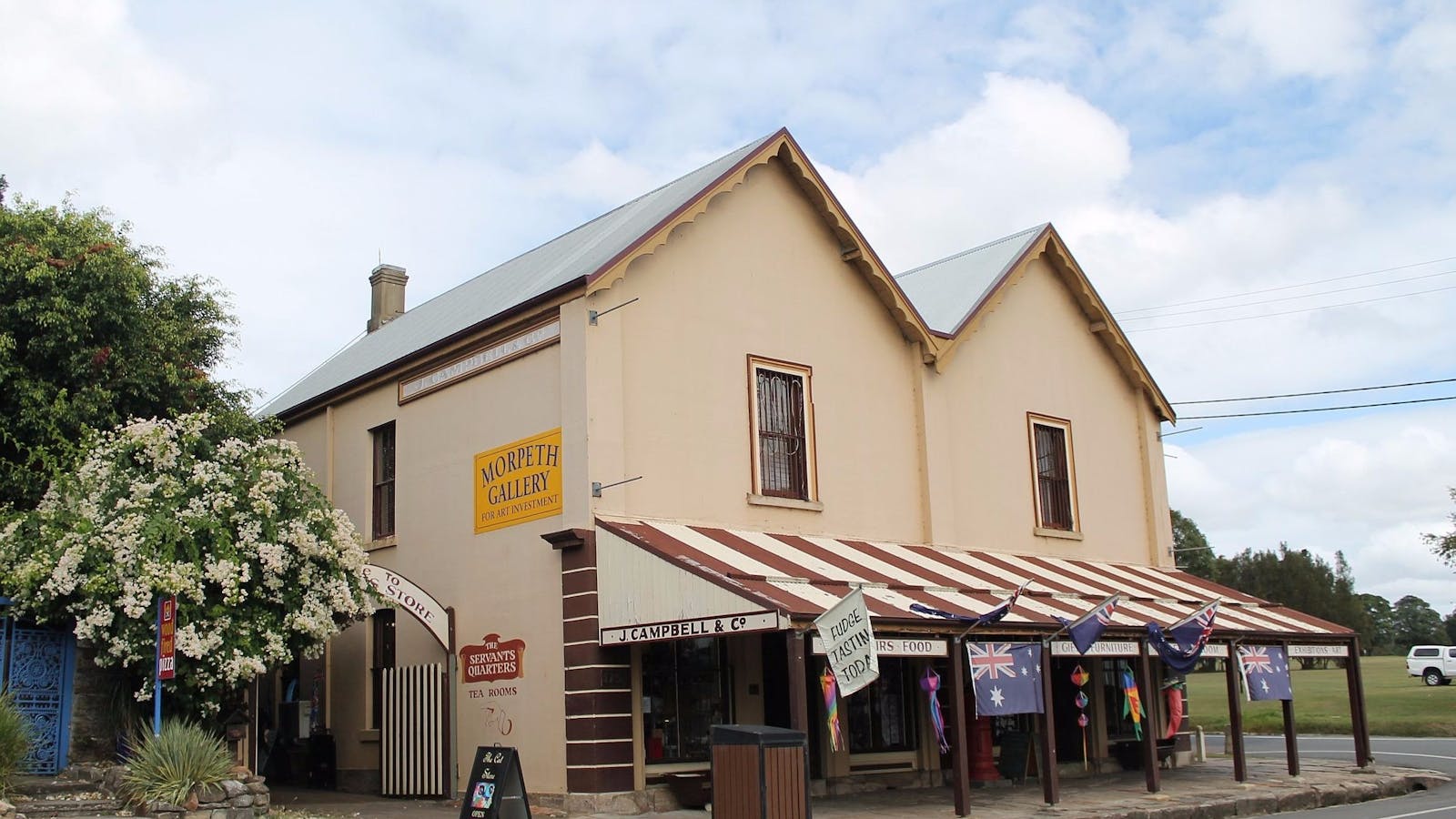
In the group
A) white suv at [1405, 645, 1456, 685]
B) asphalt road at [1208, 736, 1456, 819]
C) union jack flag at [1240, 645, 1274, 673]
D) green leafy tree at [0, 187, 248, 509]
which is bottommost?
asphalt road at [1208, 736, 1456, 819]

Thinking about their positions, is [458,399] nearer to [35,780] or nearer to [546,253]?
[546,253]

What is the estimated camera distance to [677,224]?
17.9 m

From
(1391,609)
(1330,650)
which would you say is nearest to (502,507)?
(1330,650)

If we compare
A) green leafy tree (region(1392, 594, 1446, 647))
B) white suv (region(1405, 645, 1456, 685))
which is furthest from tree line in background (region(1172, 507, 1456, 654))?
green leafy tree (region(1392, 594, 1446, 647))

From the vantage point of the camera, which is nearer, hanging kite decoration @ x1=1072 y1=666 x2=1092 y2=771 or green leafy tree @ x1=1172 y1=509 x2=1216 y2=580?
hanging kite decoration @ x1=1072 y1=666 x2=1092 y2=771

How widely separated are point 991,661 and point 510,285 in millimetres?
→ 10333

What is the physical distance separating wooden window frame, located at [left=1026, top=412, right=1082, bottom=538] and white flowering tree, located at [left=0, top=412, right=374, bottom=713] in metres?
11.2

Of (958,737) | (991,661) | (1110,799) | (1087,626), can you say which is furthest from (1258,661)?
(958,737)

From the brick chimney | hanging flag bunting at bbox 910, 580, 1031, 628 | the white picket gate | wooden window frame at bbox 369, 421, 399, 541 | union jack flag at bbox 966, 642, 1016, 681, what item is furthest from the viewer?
the brick chimney

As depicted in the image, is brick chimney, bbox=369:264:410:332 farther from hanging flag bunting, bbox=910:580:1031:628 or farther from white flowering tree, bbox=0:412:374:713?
hanging flag bunting, bbox=910:580:1031:628

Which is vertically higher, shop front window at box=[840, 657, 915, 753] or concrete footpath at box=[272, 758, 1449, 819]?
shop front window at box=[840, 657, 915, 753]

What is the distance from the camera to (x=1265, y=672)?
2023 centimetres

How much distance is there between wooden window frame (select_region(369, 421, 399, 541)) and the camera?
810 inches

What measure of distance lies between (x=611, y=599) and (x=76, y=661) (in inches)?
253
